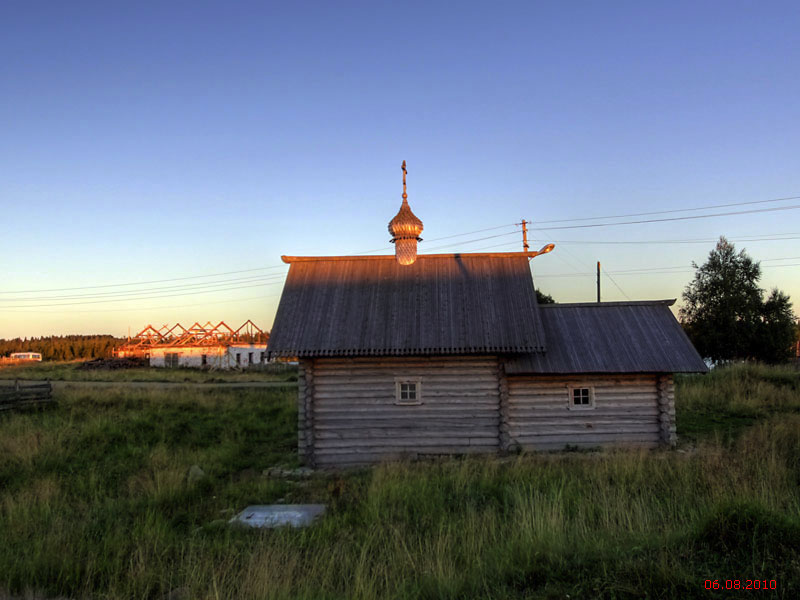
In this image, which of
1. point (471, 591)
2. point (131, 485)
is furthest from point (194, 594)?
point (131, 485)

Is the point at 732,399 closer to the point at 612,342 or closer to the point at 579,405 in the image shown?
the point at 612,342

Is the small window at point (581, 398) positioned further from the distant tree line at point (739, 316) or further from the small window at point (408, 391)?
the distant tree line at point (739, 316)

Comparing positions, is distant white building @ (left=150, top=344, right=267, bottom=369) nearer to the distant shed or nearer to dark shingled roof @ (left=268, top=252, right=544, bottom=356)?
dark shingled roof @ (left=268, top=252, right=544, bottom=356)

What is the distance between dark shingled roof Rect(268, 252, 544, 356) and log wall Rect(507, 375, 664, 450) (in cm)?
142

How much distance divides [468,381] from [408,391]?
65.3 inches

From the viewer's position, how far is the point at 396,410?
46.1 feet

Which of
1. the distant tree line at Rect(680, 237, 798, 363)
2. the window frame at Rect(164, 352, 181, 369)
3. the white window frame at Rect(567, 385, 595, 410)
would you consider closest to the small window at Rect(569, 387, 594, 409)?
the white window frame at Rect(567, 385, 595, 410)

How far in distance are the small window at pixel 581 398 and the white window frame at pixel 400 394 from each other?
4.18 meters

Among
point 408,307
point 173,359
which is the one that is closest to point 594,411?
point 408,307

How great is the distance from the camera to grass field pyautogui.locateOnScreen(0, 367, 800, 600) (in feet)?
16.0

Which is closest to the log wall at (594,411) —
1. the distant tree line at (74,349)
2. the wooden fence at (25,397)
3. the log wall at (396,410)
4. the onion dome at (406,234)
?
the log wall at (396,410)

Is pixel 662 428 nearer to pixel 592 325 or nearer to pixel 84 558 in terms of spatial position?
pixel 592 325

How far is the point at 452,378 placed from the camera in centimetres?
1419

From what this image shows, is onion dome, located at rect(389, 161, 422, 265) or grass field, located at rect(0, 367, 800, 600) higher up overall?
onion dome, located at rect(389, 161, 422, 265)
